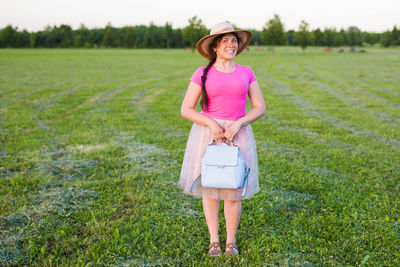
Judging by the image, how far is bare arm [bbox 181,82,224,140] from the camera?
288 centimetres

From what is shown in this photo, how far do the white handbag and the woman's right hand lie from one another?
7.1 inches

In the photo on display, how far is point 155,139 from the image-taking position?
750cm

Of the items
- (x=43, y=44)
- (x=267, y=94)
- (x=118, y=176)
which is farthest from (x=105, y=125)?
(x=43, y=44)

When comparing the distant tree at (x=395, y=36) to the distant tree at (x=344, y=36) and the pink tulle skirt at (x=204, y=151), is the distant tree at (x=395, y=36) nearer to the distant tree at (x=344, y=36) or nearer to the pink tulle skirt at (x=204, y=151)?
the distant tree at (x=344, y=36)

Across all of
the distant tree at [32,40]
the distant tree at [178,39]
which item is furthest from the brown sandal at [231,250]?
the distant tree at [32,40]

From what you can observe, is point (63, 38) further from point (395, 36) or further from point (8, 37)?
point (395, 36)

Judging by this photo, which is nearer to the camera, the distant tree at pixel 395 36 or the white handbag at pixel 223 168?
the white handbag at pixel 223 168

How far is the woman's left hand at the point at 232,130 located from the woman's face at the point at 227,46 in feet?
1.92

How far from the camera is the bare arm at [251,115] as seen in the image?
288 centimetres

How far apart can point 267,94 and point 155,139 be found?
333 inches

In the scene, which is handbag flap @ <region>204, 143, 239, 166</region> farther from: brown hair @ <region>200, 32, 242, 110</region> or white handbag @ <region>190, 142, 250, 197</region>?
brown hair @ <region>200, 32, 242, 110</region>

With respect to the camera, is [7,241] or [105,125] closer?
[7,241]

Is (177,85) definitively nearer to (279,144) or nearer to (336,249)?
(279,144)

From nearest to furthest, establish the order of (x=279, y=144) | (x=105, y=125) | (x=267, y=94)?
(x=279, y=144), (x=105, y=125), (x=267, y=94)
